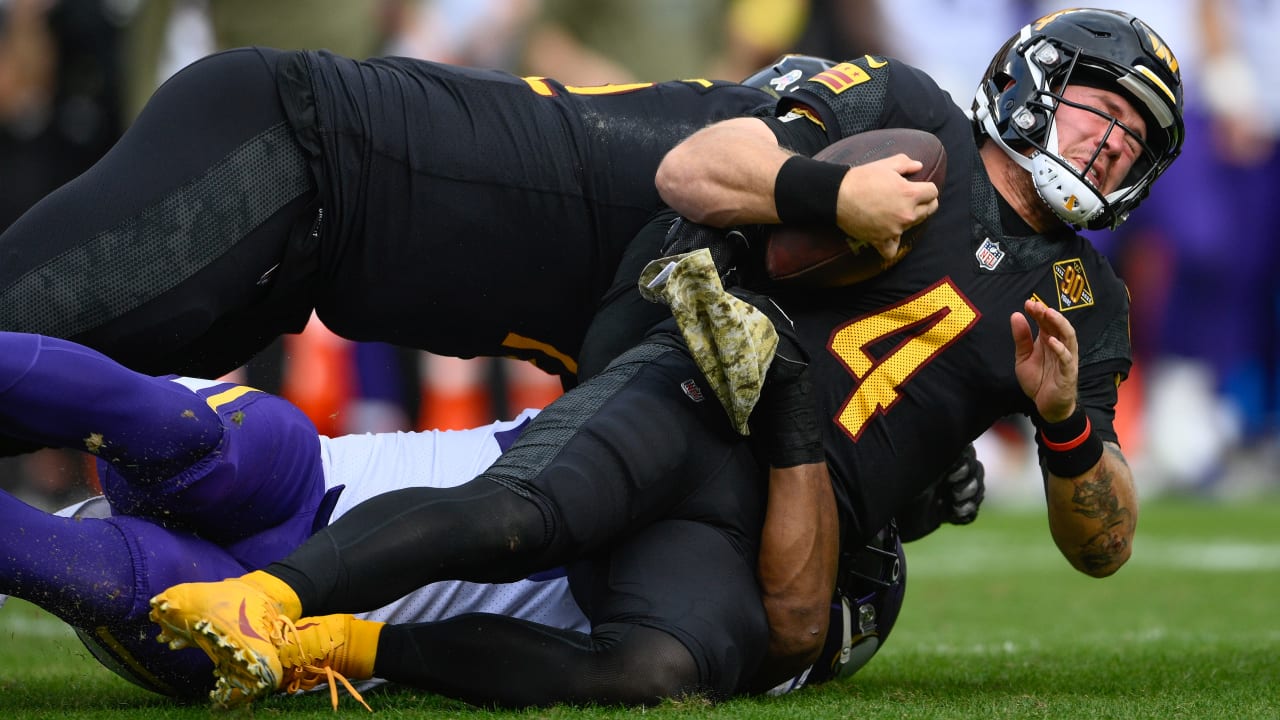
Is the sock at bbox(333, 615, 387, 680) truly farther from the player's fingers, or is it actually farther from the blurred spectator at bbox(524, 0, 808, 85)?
the blurred spectator at bbox(524, 0, 808, 85)

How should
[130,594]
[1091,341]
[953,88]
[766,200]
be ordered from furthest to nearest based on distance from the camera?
[953,88] < [1091,341] < [766,200] < [130,594]

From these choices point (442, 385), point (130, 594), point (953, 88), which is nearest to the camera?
point (130, 594)

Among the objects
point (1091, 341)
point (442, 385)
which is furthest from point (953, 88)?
point (1091, 341)

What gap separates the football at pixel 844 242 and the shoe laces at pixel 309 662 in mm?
1213

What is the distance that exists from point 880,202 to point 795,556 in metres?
0.73

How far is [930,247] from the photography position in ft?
11.6

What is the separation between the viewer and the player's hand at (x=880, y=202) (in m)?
3.28

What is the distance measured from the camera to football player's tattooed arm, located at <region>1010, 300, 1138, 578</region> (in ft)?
10.9

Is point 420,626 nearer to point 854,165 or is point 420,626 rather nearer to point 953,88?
point 854,165

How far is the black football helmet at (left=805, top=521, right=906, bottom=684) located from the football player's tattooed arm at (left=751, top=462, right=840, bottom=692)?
0.92 feet

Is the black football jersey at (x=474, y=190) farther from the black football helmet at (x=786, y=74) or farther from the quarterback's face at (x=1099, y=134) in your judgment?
the quarterback's face at (x=1099, y=134)

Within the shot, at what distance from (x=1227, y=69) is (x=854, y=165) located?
7452 millimetres

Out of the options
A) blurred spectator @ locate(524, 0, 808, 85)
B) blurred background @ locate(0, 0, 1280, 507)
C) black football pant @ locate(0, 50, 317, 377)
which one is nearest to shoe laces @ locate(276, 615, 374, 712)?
black football pant @ locate(0, 50, 317, 377)

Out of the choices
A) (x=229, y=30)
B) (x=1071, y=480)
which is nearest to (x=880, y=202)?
(x=1071, y=480)
